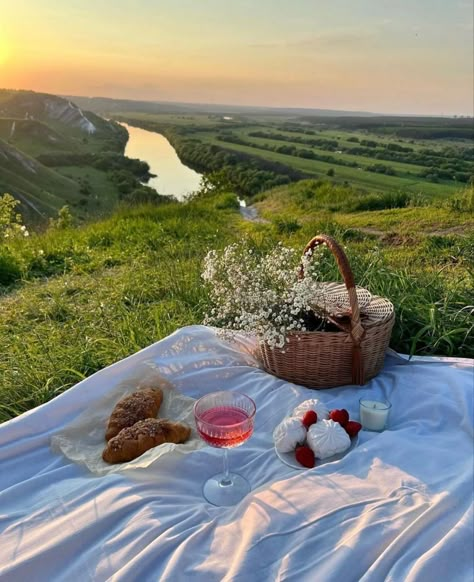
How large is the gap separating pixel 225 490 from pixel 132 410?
673 mm

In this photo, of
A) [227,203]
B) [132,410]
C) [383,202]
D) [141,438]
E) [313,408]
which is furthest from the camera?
[227,203]

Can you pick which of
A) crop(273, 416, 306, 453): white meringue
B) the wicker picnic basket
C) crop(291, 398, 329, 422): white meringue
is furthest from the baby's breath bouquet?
crop(273, 416, 306, 453): white meringue

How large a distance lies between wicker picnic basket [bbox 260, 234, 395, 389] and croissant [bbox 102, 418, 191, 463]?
745mm

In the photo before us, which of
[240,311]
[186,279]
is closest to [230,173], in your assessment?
[186,279]

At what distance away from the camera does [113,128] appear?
91.9 m

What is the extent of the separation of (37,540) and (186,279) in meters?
3.28

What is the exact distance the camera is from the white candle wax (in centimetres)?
230

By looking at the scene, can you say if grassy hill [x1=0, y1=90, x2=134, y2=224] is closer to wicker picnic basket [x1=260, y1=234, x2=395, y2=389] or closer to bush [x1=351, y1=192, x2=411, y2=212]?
bush [x1=351, y1=192, x2=411, y2=212]

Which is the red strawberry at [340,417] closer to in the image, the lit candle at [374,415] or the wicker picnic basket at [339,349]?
the lit candle at [374,415]

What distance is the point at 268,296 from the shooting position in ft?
8.79

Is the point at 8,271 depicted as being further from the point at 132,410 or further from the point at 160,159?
the point at 160,159

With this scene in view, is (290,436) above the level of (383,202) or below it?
below

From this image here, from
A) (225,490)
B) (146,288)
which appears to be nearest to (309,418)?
(225,490)

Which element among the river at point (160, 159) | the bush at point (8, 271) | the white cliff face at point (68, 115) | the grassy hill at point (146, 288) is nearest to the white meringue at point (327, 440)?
the grassy hill at point (146, 288)
